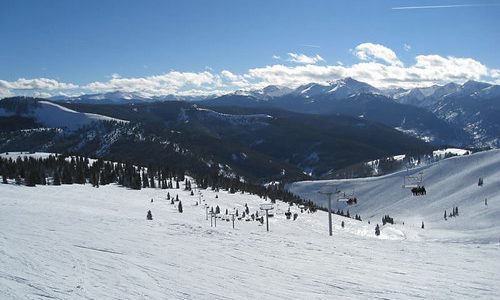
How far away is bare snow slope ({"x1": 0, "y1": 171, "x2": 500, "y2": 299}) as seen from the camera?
18.1m

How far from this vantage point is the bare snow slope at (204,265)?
1809 centimetres

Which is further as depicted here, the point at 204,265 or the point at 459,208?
the point at 459,208

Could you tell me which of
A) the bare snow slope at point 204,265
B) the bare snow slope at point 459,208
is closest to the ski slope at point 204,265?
the bare snow slope at point 204,265

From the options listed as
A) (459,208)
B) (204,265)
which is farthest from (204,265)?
(459,208)

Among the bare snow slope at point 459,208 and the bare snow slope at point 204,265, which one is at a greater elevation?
the bare snow slope at point 204,265

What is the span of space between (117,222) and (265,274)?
18.0 meters

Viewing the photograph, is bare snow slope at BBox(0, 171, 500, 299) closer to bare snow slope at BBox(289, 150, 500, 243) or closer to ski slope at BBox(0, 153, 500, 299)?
ski slope at BBox(0, 153, 500, 299)

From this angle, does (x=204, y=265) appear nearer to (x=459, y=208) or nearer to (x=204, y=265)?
(x=204, y=265)

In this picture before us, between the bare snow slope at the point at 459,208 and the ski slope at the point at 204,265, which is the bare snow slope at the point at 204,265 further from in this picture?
the bare snow slope at the point at 459,208

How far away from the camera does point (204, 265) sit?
2419cm

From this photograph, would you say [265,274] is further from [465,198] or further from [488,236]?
[465,198]

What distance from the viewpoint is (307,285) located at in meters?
21.3

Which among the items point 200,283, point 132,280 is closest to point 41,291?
point 132,280

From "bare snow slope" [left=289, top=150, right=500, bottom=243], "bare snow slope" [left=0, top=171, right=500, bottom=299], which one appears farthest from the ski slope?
"bare snow slope" [left=289, top=150, right=500, bottom=243]
